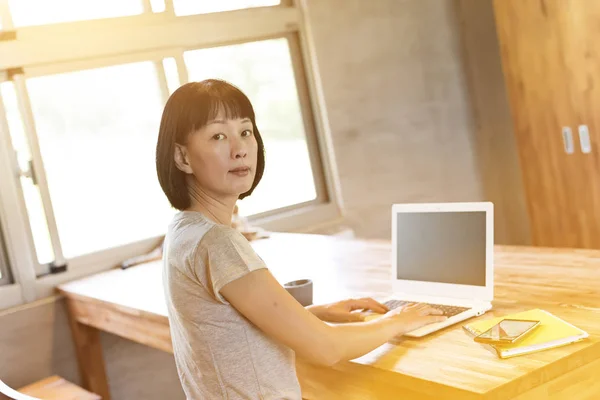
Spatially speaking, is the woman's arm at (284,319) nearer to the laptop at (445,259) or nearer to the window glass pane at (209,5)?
the laptop at (445,259)

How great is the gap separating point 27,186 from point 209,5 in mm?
1266

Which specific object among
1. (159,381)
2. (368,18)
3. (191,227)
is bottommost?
(159,381)

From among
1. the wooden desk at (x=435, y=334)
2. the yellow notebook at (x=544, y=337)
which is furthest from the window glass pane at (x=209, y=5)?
the yellow notebook at (x=544, y=337)

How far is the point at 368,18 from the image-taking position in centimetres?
451

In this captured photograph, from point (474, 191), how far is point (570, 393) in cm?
348

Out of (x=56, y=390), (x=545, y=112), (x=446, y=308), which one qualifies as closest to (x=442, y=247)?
(x=446, y=308)

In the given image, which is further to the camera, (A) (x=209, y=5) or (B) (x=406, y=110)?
(B) (x=406, y=110)

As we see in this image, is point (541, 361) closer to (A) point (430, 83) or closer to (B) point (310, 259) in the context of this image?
(B) point (310, 259)

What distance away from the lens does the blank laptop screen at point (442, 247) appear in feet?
6.29

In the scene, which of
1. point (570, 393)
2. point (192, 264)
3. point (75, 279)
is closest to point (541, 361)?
point (570, 393)

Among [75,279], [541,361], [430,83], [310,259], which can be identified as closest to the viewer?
[541,361]

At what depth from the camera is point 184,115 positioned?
162 centimetres

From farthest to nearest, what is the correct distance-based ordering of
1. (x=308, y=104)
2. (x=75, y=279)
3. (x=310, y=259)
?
1. (x=308, y=104)
2. (x=75, y=279)
3. (x=310, y=259)

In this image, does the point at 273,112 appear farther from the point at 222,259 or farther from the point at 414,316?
the point at 222,259
